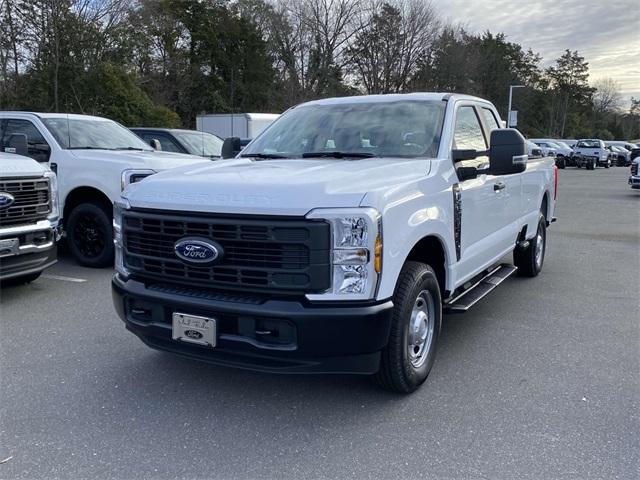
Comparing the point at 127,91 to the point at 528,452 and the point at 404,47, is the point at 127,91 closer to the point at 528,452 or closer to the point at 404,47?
the point at 528,452

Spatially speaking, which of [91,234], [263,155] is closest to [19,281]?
[91,234]

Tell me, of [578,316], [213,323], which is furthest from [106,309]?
[578,316]

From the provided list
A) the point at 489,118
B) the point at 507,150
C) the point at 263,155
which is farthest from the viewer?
the point at 489,118

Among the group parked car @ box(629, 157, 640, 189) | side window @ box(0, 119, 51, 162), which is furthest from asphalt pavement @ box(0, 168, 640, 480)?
parked car @ box(629, 157, 640, 189)

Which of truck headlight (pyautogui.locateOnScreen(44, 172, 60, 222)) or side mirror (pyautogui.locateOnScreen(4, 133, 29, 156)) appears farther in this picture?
side mirror (pyautogui.locateOnScreen(4, 133, 29, 156))

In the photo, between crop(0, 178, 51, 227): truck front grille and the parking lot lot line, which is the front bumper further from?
the parking lot lot line

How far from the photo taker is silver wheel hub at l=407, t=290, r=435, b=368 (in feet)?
11.9

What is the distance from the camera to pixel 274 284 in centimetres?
312

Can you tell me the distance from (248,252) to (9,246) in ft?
11.1

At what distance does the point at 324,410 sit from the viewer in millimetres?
3496

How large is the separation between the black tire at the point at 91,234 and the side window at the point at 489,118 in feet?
14.7

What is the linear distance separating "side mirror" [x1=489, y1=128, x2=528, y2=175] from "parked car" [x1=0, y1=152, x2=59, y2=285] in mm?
4379

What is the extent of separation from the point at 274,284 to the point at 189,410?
3.38ft

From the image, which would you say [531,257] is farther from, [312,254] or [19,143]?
[19,143]
